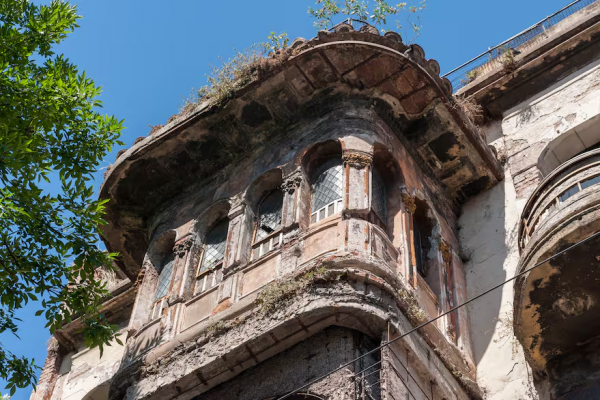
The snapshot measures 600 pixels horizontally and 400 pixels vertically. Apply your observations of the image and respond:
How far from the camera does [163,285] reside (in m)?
12.1

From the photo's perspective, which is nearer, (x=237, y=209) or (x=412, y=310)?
A: (x=412, y=310)

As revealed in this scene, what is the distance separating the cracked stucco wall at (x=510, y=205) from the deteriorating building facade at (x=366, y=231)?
0.09ft

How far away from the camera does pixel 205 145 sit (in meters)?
12.8

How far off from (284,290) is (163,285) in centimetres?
285

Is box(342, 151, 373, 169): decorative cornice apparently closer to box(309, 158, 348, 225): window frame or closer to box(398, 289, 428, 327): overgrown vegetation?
box(309, 158, 348, 225): window frame

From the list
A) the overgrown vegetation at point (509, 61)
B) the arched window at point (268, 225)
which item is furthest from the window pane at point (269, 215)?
the overgrown vegetation at point (509, 61)

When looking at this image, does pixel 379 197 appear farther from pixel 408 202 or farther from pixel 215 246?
pixel 215 246

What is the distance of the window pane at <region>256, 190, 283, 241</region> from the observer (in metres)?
11.5

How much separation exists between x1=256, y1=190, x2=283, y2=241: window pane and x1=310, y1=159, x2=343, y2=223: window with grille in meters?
0.56

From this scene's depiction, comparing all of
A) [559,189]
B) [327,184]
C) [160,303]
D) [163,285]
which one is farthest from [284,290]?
[559,189]

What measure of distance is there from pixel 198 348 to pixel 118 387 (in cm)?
119

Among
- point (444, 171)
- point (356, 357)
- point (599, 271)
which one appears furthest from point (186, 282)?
point (599, 271)

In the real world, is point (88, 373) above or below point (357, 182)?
above

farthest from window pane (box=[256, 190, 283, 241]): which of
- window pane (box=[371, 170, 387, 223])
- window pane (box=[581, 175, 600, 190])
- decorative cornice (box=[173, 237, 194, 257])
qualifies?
window pane (box=[581, 175, 600, 190])
